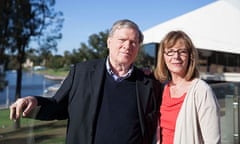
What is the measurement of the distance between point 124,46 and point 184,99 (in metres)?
0.57

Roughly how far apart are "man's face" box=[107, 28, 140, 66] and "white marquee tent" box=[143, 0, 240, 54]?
1214cm

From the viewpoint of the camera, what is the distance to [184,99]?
2412 mm

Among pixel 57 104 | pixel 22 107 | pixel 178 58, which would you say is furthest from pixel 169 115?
pixel 22 107

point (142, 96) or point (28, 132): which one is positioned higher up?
point (142, 96)

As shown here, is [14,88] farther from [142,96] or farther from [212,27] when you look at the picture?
[142,96]

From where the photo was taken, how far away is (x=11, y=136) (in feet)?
11.2

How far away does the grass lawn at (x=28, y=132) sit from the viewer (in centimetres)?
304

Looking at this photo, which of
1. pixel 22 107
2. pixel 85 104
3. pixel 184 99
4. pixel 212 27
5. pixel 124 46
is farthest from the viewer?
pixel 212 27

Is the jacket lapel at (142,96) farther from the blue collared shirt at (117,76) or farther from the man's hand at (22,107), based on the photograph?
the man's hand at (22,107)

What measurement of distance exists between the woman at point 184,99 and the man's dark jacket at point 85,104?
0.09m

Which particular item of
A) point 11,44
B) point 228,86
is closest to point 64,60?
point 11,44

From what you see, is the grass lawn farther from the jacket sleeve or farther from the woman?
the woman

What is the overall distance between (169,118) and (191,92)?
0.25 m

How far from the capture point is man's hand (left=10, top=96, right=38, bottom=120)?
2172mm
